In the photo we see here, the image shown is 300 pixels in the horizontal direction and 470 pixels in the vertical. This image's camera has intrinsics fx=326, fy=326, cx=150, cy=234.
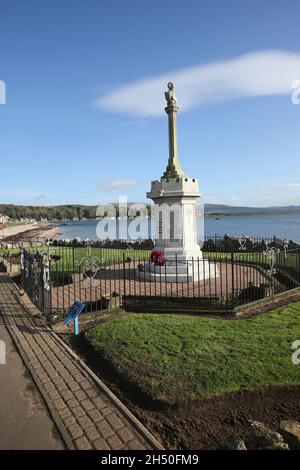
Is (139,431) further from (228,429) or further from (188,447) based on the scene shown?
(228,429)

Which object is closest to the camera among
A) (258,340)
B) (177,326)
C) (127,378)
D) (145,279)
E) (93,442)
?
(93,442)

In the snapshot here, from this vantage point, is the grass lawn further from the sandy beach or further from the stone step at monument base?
the sandy beach

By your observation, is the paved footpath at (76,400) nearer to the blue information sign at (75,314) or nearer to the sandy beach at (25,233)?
the blue information sign at (75,314)

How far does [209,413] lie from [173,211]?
9584 millimetres

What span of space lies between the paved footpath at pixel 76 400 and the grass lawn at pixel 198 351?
609 millimetres

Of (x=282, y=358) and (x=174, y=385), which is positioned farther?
(x=282, y=358)

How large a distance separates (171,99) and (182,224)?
527cm

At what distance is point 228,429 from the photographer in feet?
14.1

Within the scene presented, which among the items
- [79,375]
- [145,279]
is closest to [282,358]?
[79,375]

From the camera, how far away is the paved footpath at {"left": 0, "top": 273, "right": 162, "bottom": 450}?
400cm

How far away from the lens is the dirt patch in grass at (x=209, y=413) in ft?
13.6

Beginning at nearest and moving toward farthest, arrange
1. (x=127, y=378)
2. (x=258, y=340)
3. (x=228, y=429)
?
(x=228, y=429), (x=127, y=378), (x=258, y=340)

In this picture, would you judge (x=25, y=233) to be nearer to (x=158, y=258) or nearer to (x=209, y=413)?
(x=158, y=258)

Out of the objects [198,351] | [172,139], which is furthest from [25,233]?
[198,351]
